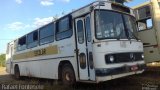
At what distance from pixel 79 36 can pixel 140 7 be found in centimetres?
439

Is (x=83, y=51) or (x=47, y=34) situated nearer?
(x=83, y=51)

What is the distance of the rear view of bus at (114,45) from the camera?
9.11m

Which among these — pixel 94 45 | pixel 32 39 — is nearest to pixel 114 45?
pixel 94 45

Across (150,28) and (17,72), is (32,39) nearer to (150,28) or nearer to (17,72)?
(17,72)

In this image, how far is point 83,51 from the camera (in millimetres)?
9969

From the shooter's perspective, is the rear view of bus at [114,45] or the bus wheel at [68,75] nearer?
the rear view of bus at [114,45]

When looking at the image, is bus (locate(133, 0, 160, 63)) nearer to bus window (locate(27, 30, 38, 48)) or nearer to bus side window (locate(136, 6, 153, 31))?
bus side window (locate(136, 6, 153, 31))

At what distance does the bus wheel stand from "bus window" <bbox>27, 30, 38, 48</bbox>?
3.84 metres

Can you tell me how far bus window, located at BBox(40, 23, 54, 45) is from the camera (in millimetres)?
12704

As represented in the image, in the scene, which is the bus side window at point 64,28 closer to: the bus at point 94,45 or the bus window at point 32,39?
the bus at point 94,45

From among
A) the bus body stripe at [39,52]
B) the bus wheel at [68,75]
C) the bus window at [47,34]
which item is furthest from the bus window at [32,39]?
the bus wheel at [68,75]

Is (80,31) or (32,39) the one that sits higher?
(32,39)

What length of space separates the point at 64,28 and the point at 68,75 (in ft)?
6.61

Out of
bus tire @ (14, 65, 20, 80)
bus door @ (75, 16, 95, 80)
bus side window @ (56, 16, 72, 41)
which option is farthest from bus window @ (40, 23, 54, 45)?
bus tire @ (14, 65, 20, 80)
